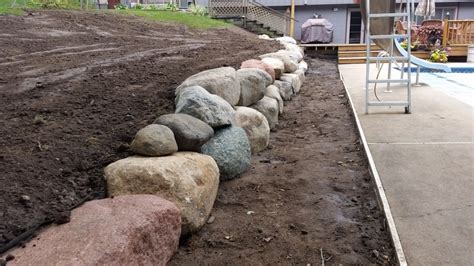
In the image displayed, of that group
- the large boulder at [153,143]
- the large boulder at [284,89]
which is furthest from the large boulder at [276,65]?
the large boulder at [153,143]

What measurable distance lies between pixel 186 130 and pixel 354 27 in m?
18.3

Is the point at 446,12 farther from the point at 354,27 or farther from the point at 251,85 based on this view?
the point at 251,85

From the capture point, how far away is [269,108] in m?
5.30

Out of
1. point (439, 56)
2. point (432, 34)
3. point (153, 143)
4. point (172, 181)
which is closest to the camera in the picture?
point (172, 181)

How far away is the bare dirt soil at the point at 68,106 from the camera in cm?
234

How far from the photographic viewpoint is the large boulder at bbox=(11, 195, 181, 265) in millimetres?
1797

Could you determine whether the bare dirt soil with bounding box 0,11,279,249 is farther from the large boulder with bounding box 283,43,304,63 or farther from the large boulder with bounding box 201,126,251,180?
the large boulder with bounding box 283,43,304,63

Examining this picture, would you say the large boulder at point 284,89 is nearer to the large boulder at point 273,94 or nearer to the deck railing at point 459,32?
the large boulder at point 273,94

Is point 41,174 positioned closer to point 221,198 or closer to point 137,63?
point 221,198

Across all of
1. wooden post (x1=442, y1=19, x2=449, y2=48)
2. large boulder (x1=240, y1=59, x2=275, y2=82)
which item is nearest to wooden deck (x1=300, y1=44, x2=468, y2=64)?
wooden post (x1=442, y1=19, x2=449, y2=48)

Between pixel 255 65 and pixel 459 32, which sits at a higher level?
pixel 459 32

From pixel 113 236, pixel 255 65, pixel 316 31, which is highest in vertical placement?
pixel 316 31

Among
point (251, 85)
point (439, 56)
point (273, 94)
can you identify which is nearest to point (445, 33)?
point (439, 56)

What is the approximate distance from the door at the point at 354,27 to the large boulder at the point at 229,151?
56.2ft
